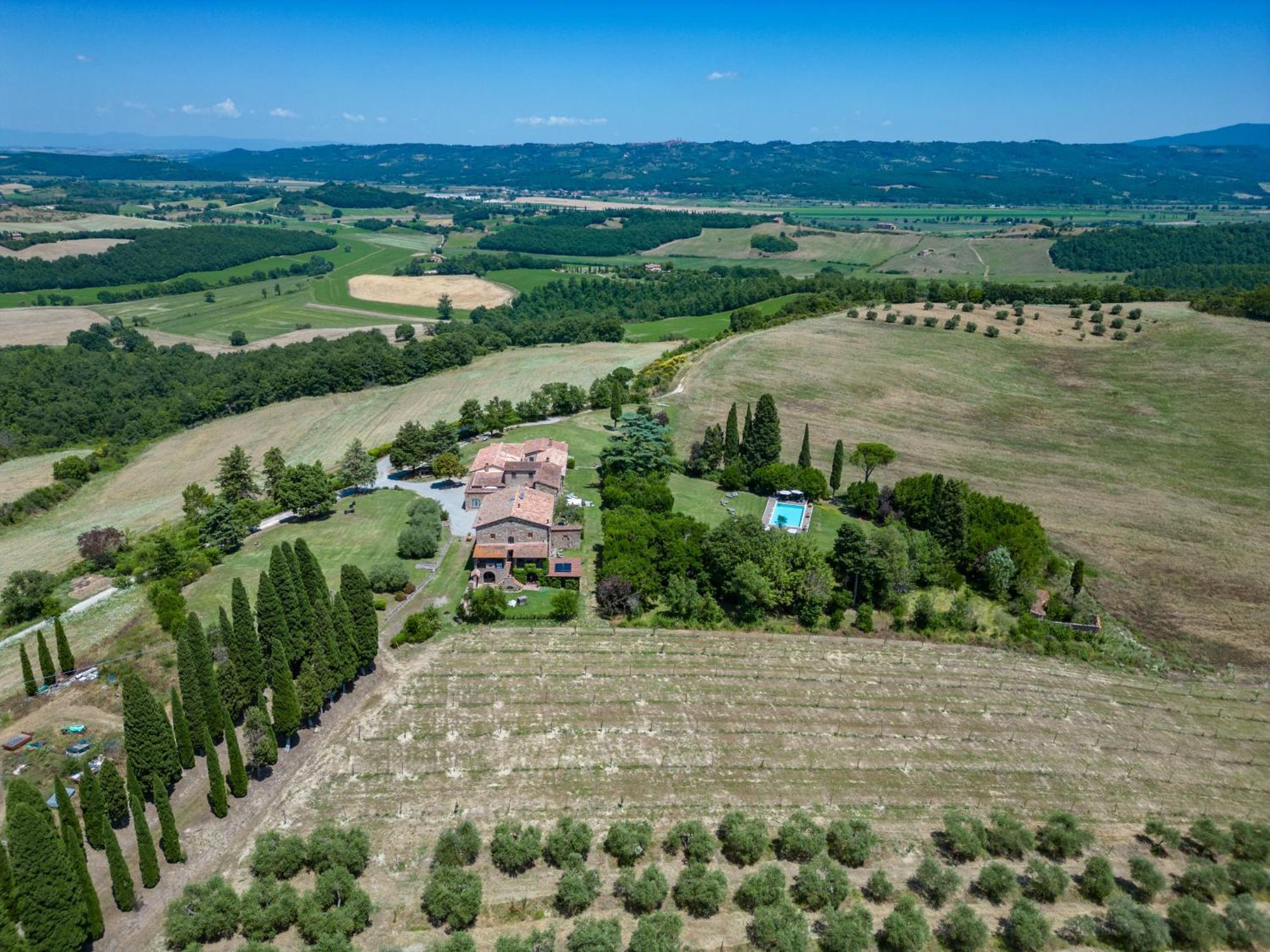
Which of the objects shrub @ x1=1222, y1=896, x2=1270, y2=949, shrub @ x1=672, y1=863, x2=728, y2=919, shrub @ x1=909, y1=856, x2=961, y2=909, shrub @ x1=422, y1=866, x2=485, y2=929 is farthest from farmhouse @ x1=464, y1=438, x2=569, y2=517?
shrub @ x1=1222, y1=896, x2=1270, y2=949

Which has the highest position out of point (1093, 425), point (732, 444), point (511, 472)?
point (732, 444)

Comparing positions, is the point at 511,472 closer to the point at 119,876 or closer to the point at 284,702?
the point at 284,702

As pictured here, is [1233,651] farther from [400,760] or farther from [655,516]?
[400,760]

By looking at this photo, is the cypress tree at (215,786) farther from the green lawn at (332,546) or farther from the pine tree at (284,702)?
the green lawn at (332,546)

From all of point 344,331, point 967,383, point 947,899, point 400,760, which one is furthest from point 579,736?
point 344,331

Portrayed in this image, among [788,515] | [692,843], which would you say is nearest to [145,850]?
[692,843]
